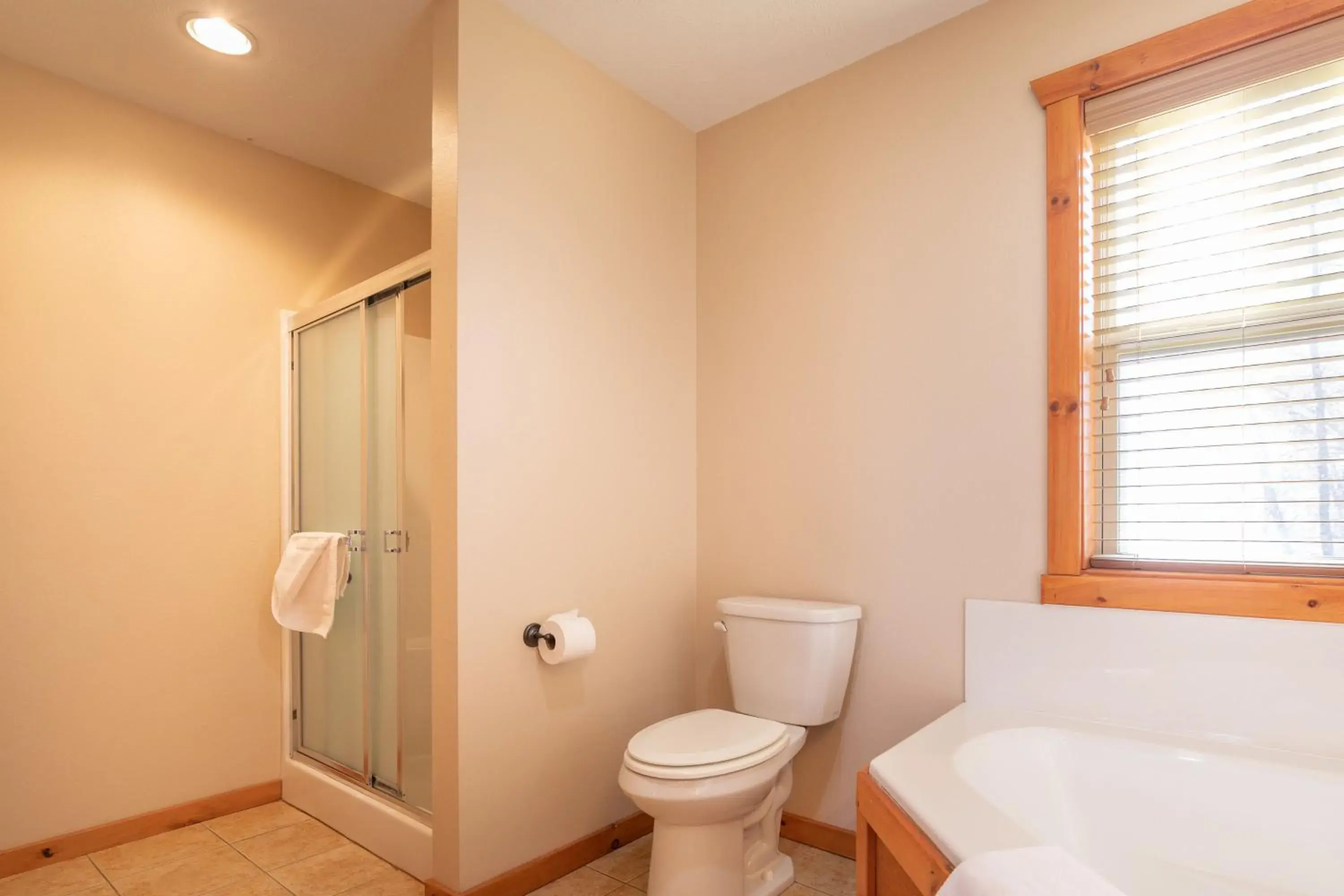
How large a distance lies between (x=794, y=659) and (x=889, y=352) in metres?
0.96

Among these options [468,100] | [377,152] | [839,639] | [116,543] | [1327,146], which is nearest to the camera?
[1327,146]

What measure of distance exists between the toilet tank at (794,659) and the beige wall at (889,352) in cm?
12

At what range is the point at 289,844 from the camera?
236 cm

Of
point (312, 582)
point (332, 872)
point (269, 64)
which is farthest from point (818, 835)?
point (269, 64)

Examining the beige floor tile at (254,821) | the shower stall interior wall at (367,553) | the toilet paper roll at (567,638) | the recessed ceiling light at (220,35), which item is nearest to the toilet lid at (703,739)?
the toilet paper roll at (567,638)

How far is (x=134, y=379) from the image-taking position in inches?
97.6

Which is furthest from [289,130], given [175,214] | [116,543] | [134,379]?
[116,543]

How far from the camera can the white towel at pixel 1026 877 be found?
0.93m

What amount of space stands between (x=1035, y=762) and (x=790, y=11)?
206 centimetres

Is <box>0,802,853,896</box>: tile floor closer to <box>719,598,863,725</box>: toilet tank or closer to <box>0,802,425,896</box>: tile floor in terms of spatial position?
<box>0,802,425,896</box>: tile floor

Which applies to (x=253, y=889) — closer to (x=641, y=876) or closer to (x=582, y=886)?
(x=582, y=886)

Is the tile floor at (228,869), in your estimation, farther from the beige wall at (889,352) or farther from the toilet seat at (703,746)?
the beige wall at (889,352)

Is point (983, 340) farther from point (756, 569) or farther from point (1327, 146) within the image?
point (756, 569)

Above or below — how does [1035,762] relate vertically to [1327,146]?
below
